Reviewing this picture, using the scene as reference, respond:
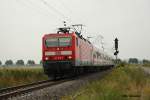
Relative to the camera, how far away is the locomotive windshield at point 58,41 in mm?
26422

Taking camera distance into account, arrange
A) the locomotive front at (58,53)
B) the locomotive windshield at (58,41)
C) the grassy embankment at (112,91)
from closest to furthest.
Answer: the grassy embankment at (112,91)
the locomotive front at (58,53)
the locomotive windshield at (58,41)

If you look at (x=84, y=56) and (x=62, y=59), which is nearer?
(x=62, y=59)

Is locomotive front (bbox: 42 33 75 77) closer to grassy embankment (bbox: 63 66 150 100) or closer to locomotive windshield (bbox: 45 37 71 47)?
locomotive windshield (bbox: 45 37 71 47)

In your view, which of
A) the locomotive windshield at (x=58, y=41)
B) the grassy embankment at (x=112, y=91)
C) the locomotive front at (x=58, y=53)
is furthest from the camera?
the locomotive windshield at (x=58, y=41)

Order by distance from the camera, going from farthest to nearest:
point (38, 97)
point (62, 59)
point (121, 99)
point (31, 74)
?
point (31, 74), point (62, 59), point (38, 97), point (121, 99)

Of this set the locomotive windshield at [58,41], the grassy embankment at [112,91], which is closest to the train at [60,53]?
the locomotive windshield at [58,41]

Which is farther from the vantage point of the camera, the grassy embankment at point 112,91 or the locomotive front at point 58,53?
the locomotive front at point 58,53

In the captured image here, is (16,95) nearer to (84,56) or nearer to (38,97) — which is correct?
(38,97)

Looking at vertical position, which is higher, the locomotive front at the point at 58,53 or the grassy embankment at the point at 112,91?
the locomotive front at the point at 58,53

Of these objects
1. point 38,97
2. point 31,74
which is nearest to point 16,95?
point 38,97

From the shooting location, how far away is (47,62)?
26.2 m

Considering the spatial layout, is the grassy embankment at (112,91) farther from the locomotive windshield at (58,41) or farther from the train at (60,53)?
the locomotive windshield at (58,41)

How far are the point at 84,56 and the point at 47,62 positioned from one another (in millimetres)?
5244

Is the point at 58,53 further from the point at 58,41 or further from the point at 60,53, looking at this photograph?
the point at 58,41
